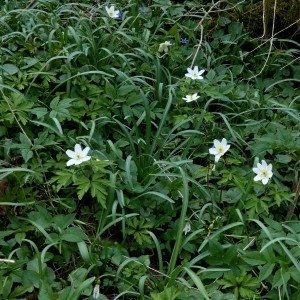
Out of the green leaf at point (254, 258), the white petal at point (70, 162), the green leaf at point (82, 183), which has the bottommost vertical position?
the green leaf at point (254, 258)

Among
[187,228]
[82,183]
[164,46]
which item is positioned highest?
[82,183]

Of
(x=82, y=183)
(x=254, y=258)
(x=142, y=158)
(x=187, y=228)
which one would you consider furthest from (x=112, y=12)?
(x=254, y=258)

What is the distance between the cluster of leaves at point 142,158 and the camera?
199cm

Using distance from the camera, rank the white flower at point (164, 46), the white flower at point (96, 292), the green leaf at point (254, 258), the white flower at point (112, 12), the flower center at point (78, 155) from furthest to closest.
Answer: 1. the white flower at point (112, 12)
2. the white flower at point (164, 46)
3. the flower center at point (78, 155)
4. the green leaf at point (254, 258)
5. the white flower at point (96, 292)

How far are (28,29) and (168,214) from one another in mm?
1575

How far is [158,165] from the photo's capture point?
7.84ft

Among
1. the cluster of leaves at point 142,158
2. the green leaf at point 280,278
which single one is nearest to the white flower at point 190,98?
the cluster of leaves at point 142,158

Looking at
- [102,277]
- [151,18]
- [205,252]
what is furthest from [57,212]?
[151,18]

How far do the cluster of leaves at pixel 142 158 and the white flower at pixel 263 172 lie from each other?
49mm

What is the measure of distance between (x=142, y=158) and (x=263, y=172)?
511 millimetres

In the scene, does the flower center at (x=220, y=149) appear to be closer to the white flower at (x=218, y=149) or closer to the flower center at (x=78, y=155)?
the white flower at (x=218, y=149)

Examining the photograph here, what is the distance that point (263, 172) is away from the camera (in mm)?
2277

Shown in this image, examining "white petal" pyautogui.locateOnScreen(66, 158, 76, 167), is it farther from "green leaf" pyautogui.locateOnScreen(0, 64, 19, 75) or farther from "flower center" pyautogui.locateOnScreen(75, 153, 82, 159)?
"green leaf" pyautogui.locateOnScreen(0, 64, 19, 75)

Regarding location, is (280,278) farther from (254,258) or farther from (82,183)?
(82,183)
